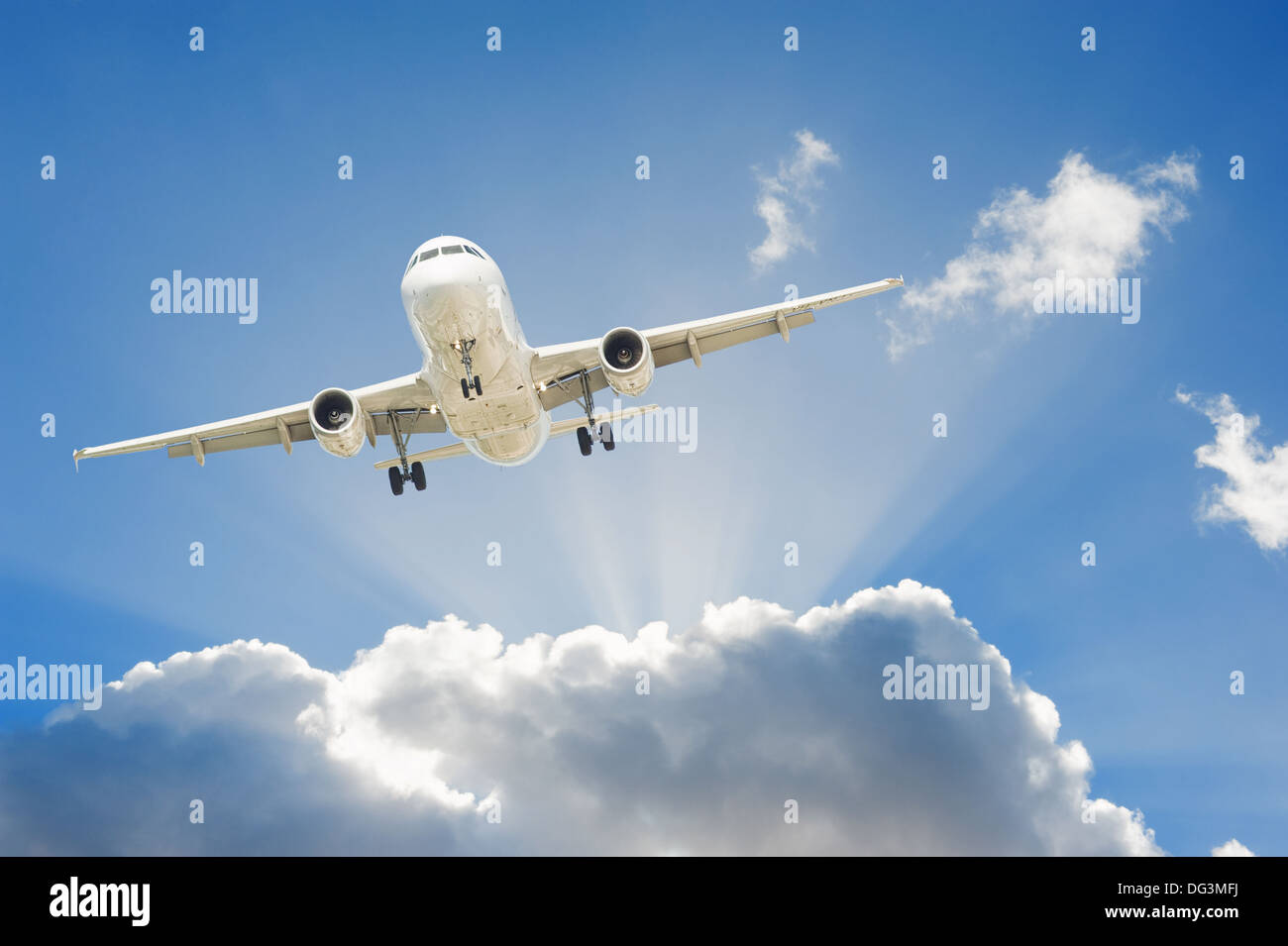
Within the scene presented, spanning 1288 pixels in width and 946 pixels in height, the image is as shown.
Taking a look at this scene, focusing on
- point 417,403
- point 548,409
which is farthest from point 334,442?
point 548,409

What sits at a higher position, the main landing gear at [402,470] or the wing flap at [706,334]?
the wing flap at [706,334]

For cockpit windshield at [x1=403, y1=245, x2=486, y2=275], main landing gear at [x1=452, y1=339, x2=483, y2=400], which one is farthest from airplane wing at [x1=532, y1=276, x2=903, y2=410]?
cockpit windshield at [x1=403, y1=245, x2=486, y2=275]

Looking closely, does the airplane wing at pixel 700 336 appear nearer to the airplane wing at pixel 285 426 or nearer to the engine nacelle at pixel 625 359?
the engine nacelle at pixel 625 359

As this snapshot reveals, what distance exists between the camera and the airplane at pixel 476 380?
27766 mm

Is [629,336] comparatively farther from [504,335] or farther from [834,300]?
[834,300]

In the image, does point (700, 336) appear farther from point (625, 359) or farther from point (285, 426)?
point (285, 426)

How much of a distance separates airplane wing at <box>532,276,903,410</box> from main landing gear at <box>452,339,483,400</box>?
10.2 feet

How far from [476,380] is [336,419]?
4.78 m

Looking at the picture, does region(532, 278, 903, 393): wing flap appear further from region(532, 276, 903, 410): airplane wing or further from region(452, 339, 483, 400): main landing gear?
region(452, 339, 483, 400): main landing gear

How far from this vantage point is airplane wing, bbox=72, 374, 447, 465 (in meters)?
33.0

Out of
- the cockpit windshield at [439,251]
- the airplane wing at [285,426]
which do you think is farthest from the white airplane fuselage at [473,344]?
the airplane wing at [285,426]

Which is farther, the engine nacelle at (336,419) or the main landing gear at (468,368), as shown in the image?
the engine nacelle at (336,419)

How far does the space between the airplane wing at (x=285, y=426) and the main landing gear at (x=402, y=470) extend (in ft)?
0.80
